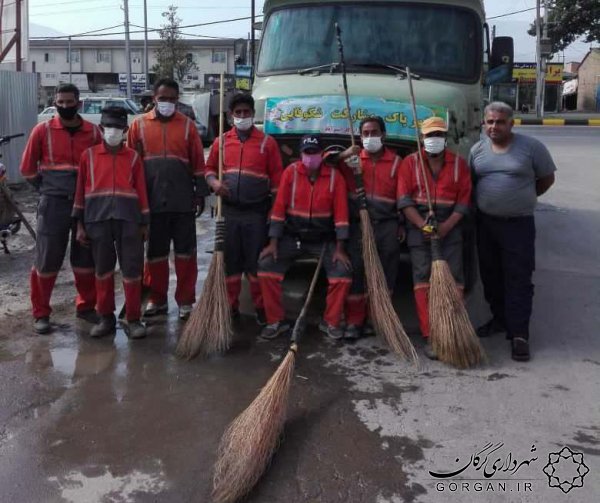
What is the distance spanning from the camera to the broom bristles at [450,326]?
4.60 m

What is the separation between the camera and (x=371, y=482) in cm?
324

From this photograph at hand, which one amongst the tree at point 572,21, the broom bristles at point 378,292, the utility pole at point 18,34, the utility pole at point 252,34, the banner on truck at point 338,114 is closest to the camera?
the broom bristles at point 378,292

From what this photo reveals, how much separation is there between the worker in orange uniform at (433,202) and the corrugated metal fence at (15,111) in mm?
8768

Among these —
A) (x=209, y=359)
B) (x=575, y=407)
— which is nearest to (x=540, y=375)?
(x=575, y=407)

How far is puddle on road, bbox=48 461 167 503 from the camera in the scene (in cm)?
313

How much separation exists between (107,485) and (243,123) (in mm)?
2922

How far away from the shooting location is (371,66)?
6.18 meters

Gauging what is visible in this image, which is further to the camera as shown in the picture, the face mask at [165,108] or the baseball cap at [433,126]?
the face mask at [165,108]

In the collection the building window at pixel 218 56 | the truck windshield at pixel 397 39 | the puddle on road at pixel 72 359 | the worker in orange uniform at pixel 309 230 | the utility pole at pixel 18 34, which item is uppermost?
the building window at pixel 218 56

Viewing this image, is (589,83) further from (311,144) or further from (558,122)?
(311,144)

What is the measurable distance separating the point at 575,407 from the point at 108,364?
10.2 ft

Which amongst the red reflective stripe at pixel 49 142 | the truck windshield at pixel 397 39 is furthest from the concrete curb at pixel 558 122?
the red reflective stripe at pixel 49 142

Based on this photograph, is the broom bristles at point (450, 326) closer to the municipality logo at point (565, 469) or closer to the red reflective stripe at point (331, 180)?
the red reflective stripe at point (331, 180)

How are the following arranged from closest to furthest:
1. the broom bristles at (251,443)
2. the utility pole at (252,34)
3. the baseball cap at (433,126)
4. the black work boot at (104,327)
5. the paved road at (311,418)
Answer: the broom bristles at (251,443), the paved road at (311,418), the baseball cap at (433,126), the black work boot at (104,327), the utility pole at (252,34)
